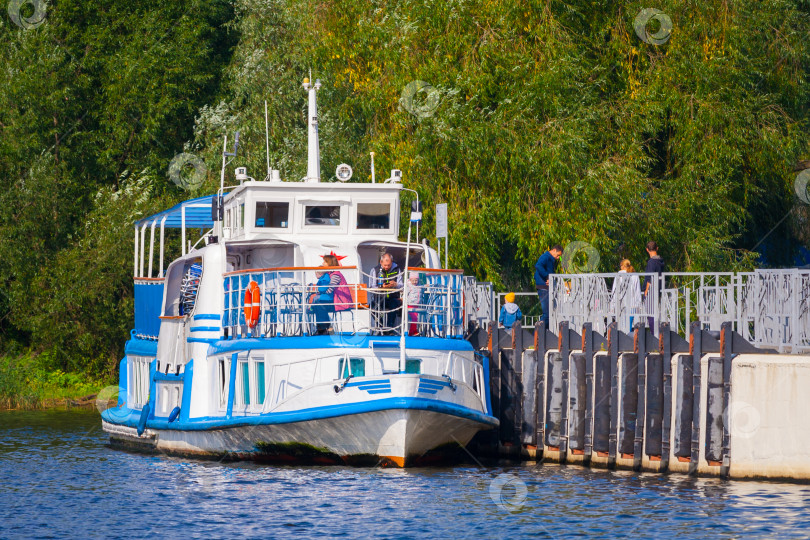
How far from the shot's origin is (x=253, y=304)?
22266mm

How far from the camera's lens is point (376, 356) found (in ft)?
70.3

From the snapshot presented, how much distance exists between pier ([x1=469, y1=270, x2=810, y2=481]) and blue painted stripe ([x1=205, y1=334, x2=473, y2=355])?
2042 mm

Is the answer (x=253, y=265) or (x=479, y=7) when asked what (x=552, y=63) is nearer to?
(x=479, y=7)

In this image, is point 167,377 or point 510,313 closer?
point 167,377

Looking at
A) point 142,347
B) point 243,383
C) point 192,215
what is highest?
point 192,215

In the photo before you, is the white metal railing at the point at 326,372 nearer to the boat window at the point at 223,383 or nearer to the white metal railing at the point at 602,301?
the boat window at the point at 223,383

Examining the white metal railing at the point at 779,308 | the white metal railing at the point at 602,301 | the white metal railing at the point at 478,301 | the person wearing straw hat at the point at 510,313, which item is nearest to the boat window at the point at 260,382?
the white metal railing at the point at 478,301

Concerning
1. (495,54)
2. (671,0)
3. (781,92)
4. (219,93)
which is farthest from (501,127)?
(219,93)

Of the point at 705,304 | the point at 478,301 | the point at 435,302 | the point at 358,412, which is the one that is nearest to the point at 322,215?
the point at 435,302

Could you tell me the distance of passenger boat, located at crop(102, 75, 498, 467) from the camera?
69.0 ft

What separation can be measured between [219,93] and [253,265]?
19.5m

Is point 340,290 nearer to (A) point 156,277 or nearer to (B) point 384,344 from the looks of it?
(B) point 384,344

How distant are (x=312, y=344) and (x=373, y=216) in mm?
4184

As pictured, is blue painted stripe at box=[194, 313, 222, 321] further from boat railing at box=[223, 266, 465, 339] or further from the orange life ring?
the orange life ring
